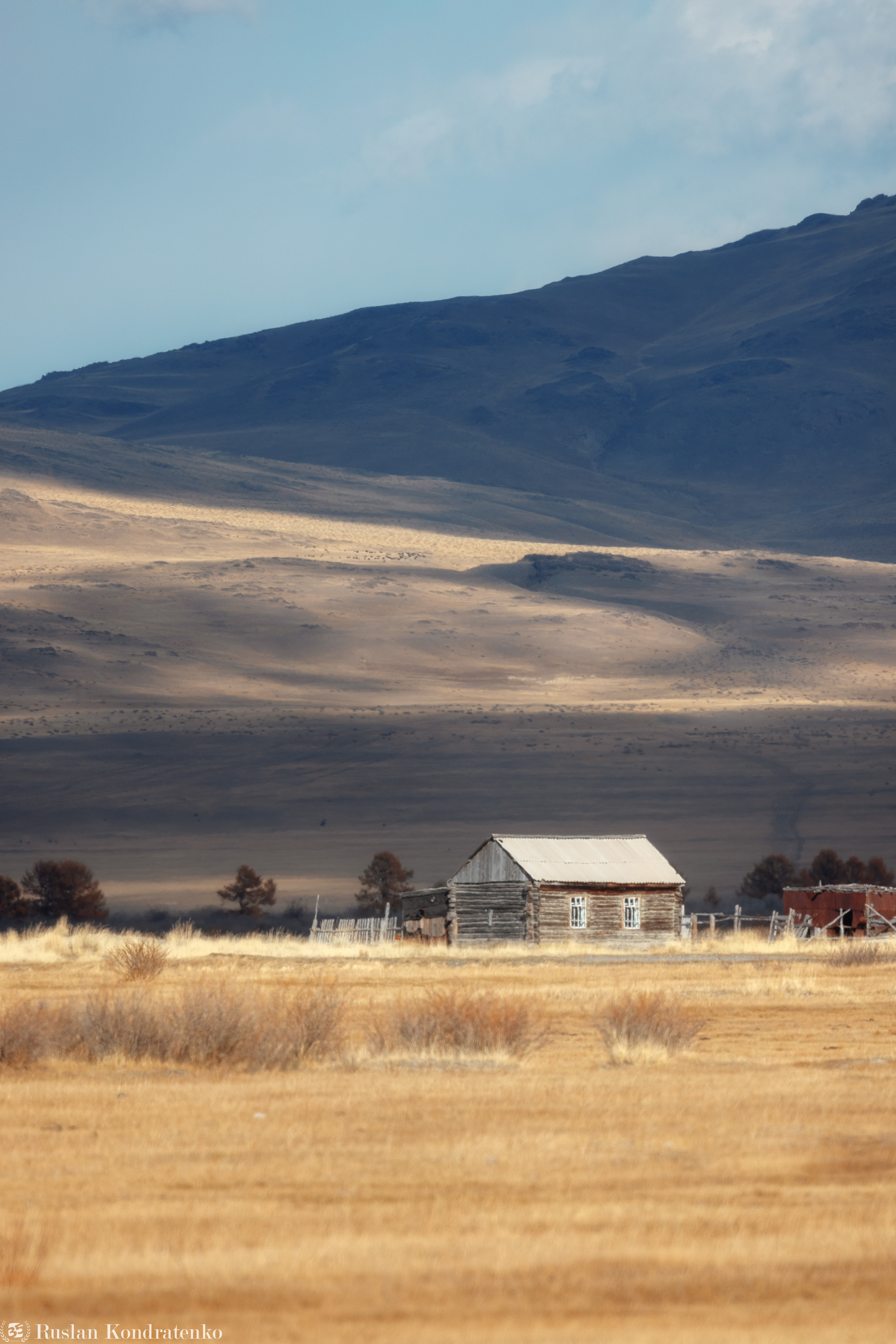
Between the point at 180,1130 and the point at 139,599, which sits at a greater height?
the point at 139,599

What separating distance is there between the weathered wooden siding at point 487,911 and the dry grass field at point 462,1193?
2631 cm

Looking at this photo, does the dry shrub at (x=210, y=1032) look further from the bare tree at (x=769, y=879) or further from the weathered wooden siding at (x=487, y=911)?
the bare tree at (x=769, y=879)

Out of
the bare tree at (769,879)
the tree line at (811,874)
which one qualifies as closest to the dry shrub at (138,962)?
the tree line at (811,874)

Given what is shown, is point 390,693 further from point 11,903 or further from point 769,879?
point 11,903

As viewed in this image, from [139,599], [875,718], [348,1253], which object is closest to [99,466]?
[139,599]

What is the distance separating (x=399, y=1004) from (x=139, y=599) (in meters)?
109

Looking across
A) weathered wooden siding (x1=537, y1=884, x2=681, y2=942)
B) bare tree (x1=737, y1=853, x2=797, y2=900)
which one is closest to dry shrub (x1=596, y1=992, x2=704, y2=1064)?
weathered wooden siding (x1=537, y1=884, x2=681, y2=942)

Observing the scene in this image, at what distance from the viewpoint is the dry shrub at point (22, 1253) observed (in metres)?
6.54

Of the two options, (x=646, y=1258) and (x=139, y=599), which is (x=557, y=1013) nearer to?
(x=646, y=1258)

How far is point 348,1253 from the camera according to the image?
6961 mm

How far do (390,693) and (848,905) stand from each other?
62.8 metres

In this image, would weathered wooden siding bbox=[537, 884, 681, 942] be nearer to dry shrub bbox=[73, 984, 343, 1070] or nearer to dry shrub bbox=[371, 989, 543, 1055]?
dry shrub bbox=[371, 989, 543, 1055]

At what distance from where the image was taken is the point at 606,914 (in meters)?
42.7

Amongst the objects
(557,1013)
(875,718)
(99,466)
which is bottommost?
(557,1013)
